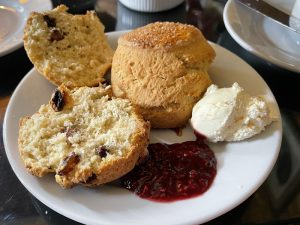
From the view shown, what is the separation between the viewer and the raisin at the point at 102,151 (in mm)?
1125

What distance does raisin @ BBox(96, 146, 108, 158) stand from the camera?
1.12 meters

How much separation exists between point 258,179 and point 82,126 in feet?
1.68

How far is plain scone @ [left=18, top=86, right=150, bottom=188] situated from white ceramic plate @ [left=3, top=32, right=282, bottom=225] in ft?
0.13

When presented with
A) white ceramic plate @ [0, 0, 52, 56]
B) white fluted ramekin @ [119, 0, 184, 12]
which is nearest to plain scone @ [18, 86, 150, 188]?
white ceramic plate @ [0, 0, 52, 56]

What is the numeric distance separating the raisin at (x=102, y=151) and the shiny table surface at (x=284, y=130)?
0.22 metres

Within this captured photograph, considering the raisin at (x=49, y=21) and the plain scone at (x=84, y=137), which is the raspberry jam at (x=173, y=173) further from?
the raisin at (x=49, y=21)

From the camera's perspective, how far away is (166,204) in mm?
1087

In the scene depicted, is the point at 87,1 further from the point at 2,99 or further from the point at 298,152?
the point at 298,152

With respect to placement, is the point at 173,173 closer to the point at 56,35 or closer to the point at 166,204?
the point at 166,204

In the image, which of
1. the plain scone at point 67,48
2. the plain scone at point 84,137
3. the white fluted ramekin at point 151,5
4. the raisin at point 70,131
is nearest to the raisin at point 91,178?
the plain scone at point 84,137

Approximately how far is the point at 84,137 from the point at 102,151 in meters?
0.09

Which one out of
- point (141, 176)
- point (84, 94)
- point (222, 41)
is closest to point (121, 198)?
point (141, 176)

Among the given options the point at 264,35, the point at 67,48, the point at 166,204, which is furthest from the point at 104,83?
the point at 264,35

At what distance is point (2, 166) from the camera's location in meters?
1.34
